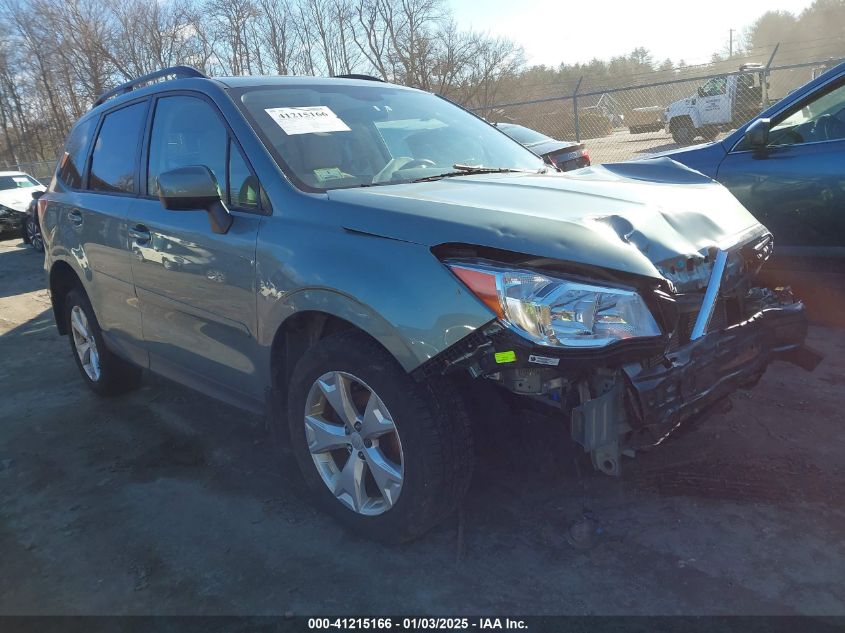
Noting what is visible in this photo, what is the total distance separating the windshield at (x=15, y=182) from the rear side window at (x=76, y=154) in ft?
44.4

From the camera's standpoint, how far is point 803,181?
4.24 meters

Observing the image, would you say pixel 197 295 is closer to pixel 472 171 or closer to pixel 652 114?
pixel 472 171

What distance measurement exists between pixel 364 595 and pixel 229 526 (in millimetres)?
843

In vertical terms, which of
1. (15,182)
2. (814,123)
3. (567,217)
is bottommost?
(567,217)

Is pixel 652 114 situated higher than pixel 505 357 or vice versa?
pixel 652 114

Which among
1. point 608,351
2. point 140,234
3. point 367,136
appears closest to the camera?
point 608,351

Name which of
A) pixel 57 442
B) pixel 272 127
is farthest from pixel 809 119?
pixel 57 442

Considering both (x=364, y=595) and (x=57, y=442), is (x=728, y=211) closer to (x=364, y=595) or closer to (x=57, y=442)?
(x=364, y=595)

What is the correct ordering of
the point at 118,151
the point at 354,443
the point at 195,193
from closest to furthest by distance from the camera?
the point at 354,443 → the point at 195,193 → the point at 118,151

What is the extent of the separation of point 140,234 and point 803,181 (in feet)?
13.3

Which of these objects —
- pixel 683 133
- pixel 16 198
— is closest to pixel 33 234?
pixel 16 198

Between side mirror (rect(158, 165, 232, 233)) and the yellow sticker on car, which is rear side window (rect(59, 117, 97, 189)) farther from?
the yellow sticker on car

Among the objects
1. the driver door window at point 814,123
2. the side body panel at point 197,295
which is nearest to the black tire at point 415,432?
the side body panel at point 197,295

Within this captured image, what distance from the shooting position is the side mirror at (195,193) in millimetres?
2754
